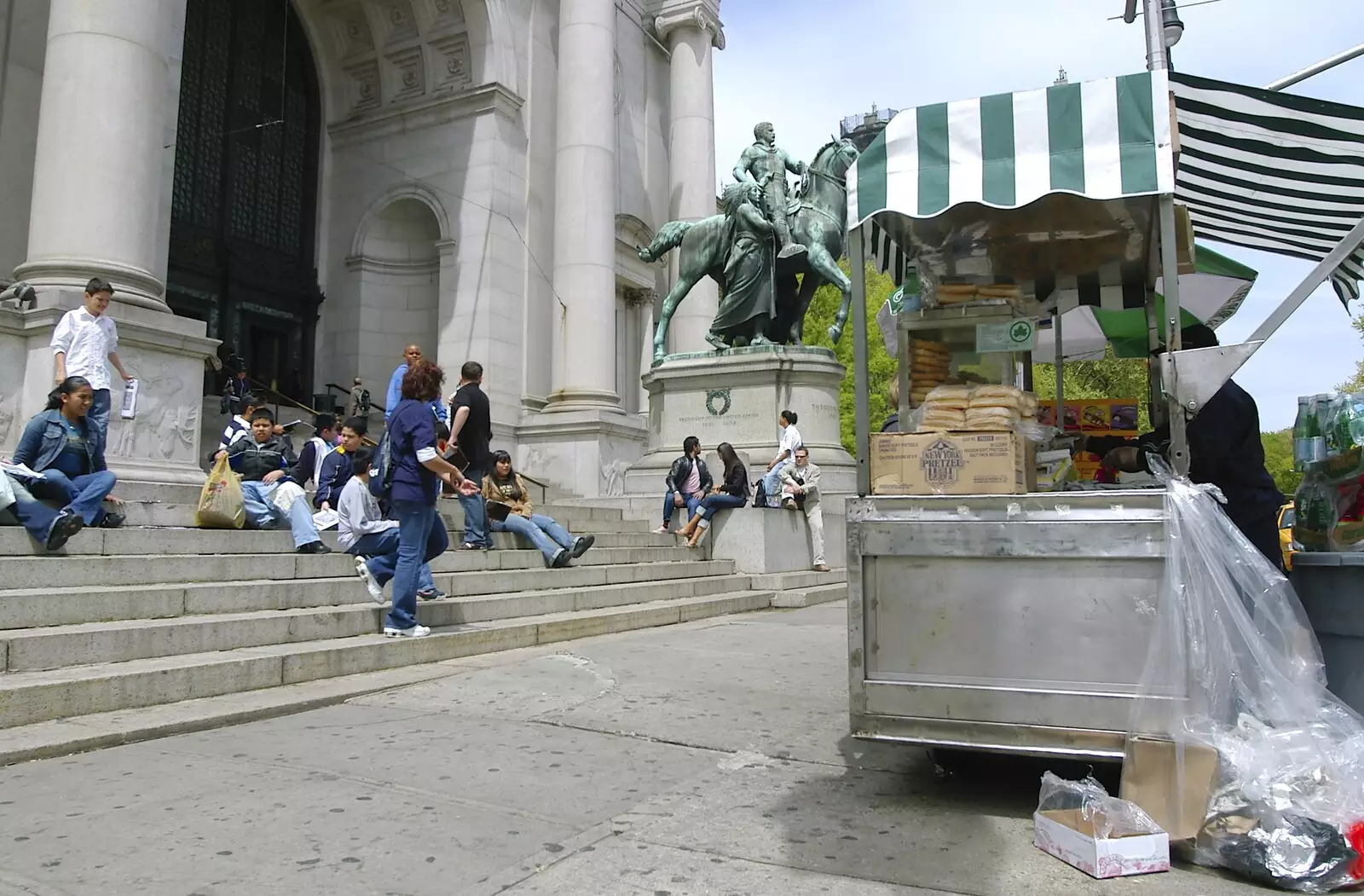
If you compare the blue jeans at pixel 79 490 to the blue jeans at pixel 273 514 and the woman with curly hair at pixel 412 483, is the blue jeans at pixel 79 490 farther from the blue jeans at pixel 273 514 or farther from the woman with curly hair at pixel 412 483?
the woman with curly hair at pixel 412 483

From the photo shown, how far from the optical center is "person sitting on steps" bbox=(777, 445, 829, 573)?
13.0m

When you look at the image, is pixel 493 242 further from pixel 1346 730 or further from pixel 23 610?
pixel 1346 730

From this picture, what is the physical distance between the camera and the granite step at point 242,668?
4656 mm

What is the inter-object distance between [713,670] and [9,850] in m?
4.48

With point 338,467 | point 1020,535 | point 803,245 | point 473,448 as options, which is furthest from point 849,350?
point 1020,535

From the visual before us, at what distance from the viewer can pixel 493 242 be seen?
20.2 m

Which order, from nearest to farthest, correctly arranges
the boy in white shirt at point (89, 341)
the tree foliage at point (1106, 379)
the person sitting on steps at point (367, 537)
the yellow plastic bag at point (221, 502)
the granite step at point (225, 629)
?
the granite step at point (225, 629), the person sitting on steps at point (367, 537), the boy in white shirt at point (89, 341), the yellow plastic bag at point (221, 502), the tree foliage at point (1106, 379)

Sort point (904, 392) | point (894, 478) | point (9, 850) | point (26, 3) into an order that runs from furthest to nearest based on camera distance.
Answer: point (26, 3) → point (904, 392) → point (894, 478) → point (9, 850)

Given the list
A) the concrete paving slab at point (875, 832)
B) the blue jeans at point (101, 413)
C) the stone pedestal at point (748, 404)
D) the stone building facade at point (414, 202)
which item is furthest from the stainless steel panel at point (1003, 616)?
the stone building facade at point (414, 202)

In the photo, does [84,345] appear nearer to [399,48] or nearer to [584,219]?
[584,219]

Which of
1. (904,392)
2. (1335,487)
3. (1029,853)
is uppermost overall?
(904,392)

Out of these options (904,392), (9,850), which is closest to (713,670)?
(904,392)

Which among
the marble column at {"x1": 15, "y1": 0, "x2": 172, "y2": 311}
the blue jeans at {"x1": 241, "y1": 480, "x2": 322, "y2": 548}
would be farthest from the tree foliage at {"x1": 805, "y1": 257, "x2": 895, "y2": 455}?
the blue jeans at {"x1": 241, "y1": 480, "x2": 322, "y2": 548}

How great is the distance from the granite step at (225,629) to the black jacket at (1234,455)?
17.2ft
